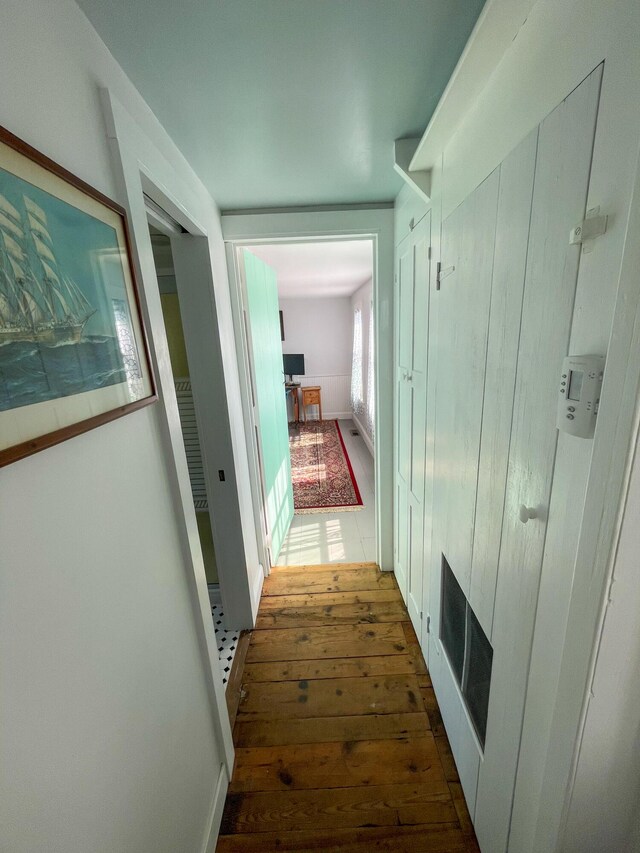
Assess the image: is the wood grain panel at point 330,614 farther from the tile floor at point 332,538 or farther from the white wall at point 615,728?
the white wall at point 615,728

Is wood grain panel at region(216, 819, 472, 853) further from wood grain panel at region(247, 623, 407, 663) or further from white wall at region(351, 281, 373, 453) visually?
white wall at region(351, 281, 373, 453)

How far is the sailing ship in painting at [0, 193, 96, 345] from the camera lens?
0.45 meters

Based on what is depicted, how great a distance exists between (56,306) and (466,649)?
150 cm

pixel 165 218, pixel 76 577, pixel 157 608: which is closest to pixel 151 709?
pixel 157 608

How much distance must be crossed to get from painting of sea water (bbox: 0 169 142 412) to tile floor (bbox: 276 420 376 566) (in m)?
2.18

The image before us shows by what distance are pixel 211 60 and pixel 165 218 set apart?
1.79ft

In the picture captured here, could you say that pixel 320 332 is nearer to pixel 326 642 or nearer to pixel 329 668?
pixel 326 642

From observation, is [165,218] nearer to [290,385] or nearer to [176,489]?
[176,489]

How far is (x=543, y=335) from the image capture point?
2.10 feet

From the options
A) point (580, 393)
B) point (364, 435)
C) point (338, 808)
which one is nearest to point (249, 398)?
point (580, 393)

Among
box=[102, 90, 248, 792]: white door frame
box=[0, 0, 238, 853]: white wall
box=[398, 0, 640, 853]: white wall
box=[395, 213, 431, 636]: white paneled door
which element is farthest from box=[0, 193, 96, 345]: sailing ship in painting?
box=[395, 213, 431, 636]: white paneled door

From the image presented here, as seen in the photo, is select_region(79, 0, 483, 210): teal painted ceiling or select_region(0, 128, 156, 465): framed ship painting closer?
select_region(0, 128, 156, 465): framed ship painting

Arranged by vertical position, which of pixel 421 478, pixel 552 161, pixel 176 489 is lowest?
pixel 421 478

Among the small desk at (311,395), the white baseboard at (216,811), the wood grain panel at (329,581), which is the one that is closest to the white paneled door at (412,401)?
the wood grain panel at (329,581)
